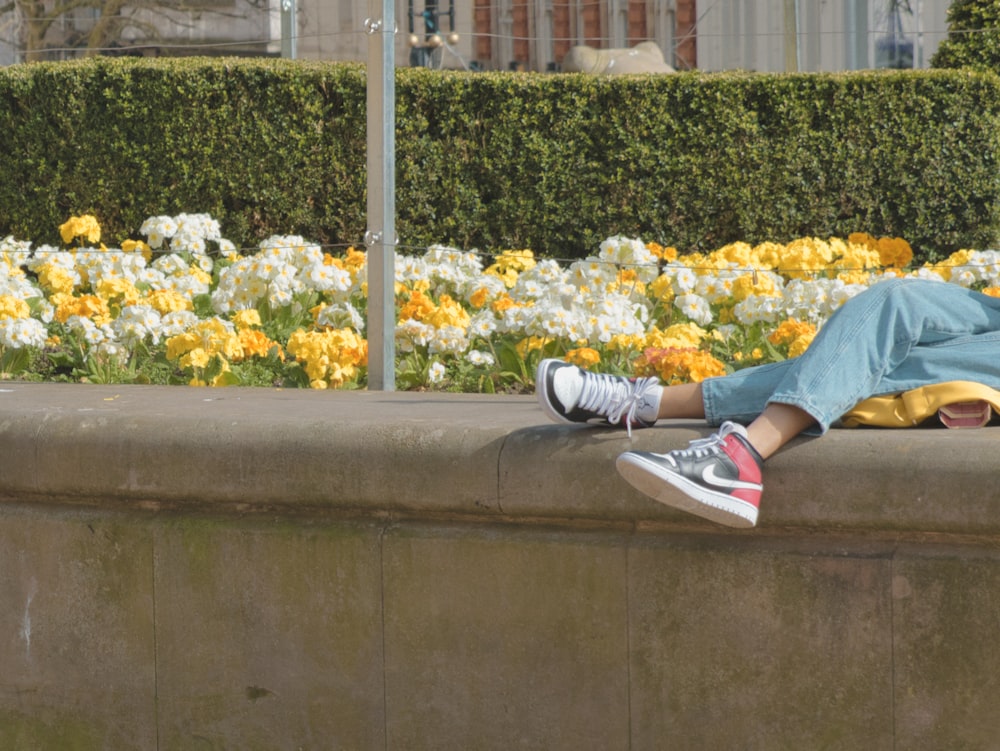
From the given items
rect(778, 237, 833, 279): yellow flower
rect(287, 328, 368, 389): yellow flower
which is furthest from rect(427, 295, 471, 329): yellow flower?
rect(778, 237, 833, 279): yellow flower

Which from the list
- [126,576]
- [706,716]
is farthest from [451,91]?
[706,716]

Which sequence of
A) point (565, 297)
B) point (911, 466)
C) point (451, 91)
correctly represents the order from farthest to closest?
point (451, 91), point (565, 297), point (911, 466)

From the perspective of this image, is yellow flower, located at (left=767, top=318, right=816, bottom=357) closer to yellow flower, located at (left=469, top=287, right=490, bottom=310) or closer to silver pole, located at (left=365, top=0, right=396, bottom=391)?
yellow flower, located at (left=469, top=287, right=490, bottom=310)

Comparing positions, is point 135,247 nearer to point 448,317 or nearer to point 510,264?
point 510,264

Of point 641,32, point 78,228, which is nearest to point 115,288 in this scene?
point 78,228

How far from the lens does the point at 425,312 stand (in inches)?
188

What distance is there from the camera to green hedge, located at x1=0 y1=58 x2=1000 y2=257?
7.08 m

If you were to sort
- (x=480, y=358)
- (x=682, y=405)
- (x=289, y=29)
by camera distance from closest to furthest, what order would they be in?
(x=682, y=405)
(x=480, y=358)
(x=289, y=29)

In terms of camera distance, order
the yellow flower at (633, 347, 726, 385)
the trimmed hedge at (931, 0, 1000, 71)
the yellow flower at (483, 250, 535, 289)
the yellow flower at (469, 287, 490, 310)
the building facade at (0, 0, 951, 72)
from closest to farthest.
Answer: the yellow flower at (633, 347, 726, 385) < the yellow flower at (469, 287, 490, 310) < the yellow flower at (483, 250, 535, 289) < the building facade at (0, 0, 951, 72) < the trimmed hedge at (931, 0, 1000, 71)

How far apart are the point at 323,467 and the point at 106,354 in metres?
2.26

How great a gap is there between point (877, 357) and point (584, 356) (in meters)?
1.49

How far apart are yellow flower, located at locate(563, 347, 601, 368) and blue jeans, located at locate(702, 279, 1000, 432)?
4.06 ft

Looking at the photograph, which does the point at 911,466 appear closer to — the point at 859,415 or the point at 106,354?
the point at 859,415

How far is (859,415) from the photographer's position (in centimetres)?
275
